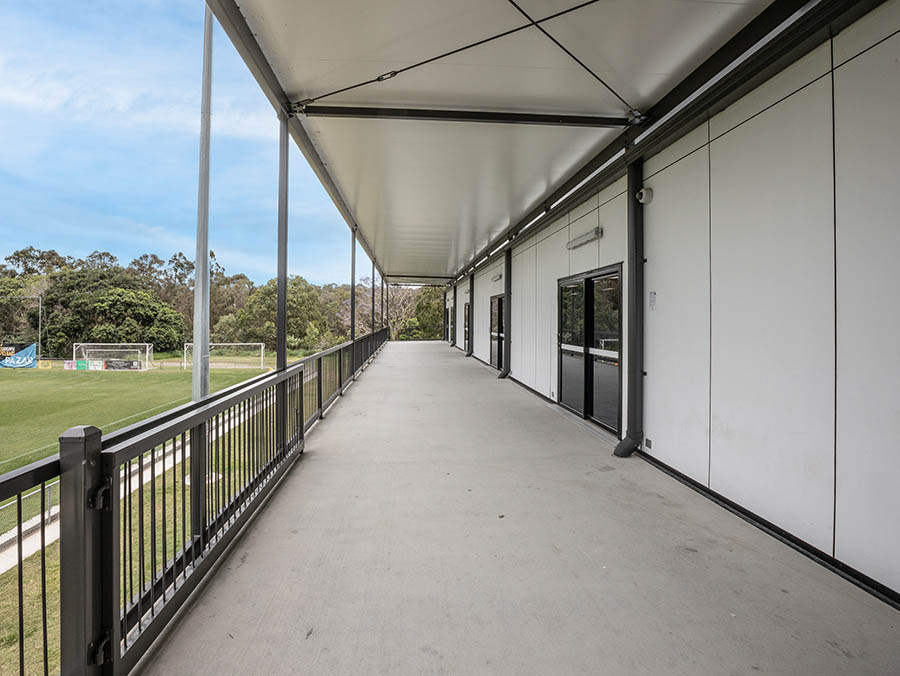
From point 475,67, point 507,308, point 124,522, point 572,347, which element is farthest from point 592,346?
point 124,522

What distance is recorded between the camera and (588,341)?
6.18m

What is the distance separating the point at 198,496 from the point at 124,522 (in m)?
0.68

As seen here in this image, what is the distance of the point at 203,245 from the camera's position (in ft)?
8.93

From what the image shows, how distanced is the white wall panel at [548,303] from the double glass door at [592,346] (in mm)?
308

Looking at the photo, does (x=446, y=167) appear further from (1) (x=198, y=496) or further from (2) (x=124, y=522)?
(2) (x=124, y=522)

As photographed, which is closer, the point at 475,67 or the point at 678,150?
the point at 475,67

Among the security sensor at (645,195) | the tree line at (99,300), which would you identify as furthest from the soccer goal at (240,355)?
the security sensor at (645,195)

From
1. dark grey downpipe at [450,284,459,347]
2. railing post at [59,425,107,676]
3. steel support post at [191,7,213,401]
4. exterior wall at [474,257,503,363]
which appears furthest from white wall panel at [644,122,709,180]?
dark grey downpipe at [450,284,459,347]

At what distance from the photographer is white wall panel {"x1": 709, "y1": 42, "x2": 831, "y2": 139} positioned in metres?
2.59

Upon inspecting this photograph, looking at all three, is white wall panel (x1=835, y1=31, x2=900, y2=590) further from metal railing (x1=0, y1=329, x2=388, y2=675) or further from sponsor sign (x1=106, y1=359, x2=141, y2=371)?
sponsor sign (x1=106, y1=359, x2=141, y2=371)

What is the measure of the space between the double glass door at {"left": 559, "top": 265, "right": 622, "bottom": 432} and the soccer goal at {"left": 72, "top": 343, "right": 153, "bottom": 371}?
415cm

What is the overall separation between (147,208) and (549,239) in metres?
6.07

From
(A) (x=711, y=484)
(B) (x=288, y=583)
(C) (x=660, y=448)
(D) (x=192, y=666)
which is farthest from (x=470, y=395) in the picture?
(D) (x=192, y=666)

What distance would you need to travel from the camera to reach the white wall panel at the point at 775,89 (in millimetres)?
2590
